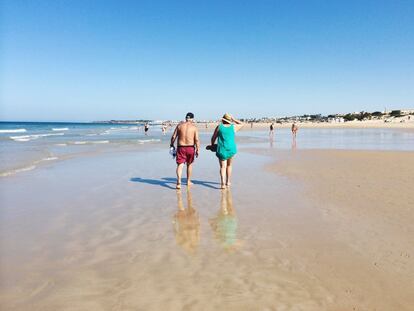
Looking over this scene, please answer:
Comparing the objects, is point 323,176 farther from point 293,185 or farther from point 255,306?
point 255,306

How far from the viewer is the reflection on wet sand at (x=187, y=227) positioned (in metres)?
4.47

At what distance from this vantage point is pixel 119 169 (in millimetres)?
11789

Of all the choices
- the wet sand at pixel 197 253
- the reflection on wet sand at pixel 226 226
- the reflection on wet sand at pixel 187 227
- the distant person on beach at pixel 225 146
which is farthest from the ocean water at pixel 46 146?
the reflection on wet sand at pixel 226 226

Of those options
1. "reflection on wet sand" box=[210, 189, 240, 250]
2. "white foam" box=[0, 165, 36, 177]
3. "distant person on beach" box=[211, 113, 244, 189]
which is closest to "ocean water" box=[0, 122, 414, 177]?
"white foam" box=[0, 165, 36, 177]

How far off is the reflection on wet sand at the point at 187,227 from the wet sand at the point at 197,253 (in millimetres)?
24

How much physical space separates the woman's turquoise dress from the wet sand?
1.01 meters

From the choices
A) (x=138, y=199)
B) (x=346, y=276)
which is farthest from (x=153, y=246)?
(x=138, y=199)

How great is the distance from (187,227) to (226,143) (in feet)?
11.2

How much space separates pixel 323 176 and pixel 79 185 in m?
6.57

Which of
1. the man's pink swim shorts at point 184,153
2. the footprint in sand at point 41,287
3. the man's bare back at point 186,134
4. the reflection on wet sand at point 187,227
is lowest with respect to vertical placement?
the reflection on wet sand at point 187,227

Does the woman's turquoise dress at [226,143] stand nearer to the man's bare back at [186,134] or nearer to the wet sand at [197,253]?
the man's bare back at [186,134]

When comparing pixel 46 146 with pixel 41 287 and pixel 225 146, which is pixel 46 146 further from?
pixel 41 287

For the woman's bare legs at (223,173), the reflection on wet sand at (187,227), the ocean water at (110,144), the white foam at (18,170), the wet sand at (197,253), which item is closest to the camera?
the wet sand at (197,253)

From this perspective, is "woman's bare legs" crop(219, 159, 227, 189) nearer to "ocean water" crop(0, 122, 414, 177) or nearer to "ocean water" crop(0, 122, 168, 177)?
"ocean water" crop(0, 122, 168, 177)
